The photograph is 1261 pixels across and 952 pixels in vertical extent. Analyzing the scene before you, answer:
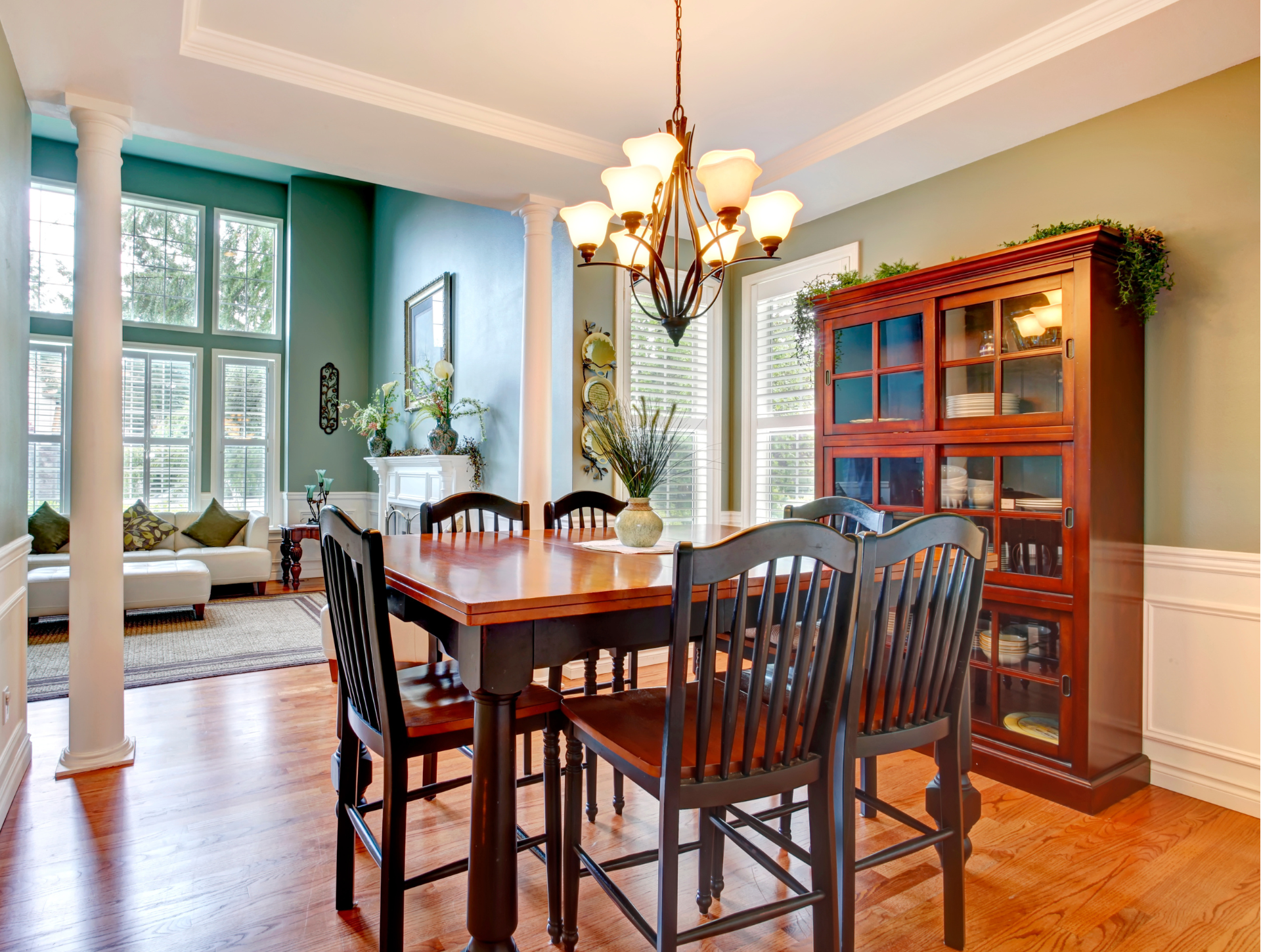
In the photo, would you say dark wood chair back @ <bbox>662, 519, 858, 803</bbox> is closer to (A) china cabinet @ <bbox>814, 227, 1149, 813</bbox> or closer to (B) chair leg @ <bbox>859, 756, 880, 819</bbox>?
(B) chair leg @ <bbox>859, 756, 880, 819</bbox>

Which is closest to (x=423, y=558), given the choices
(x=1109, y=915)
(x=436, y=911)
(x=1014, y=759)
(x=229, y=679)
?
(x=436, y=911)

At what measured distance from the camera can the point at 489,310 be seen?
502cm

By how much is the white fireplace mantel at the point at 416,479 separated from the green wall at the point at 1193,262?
146 inches

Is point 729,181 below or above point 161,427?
above

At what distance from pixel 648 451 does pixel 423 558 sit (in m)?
0.70

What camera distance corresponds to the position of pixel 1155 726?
2.60 metres

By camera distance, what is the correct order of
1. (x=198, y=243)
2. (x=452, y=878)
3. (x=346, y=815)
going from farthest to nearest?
(x=198, y=243)
(x=452, y=878)
(x=346, y=815)

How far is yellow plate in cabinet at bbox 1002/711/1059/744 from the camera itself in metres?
2.53

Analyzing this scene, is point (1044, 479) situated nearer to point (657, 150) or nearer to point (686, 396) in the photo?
point (657, 150)

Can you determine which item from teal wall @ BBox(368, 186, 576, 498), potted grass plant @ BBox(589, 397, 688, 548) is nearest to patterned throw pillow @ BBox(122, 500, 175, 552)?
teal wall @ BBox(368, 186, 576, 498)

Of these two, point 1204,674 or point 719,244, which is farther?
point 1204,674

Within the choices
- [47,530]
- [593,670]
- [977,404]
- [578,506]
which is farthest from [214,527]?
[977,404]

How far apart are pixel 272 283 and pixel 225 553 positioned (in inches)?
114

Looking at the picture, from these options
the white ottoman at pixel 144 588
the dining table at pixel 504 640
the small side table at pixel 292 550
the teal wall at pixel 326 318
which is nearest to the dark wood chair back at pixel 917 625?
the dining table at pixel 504 640
